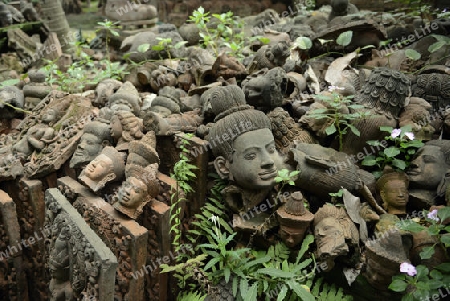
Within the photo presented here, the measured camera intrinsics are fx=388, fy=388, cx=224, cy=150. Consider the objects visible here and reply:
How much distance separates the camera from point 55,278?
3.21m

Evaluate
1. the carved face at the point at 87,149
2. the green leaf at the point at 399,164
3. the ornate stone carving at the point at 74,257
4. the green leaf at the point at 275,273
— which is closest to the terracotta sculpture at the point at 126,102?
the carved face at the point at 87,149

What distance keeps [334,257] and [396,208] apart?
0.80m

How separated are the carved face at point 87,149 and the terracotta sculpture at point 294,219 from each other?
1759mm

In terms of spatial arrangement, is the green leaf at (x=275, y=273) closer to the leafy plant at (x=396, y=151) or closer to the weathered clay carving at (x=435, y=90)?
the leafy plant at (x=396, y=151)

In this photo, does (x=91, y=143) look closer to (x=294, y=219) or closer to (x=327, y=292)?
(x=294, y=219)

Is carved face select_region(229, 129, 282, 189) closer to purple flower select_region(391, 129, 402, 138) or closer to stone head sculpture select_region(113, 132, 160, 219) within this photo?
stone head sculpture select_region(113, 132, 160, 219)

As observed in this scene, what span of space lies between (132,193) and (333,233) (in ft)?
4.94

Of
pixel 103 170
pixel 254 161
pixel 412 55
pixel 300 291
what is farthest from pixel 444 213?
pixel 103 170

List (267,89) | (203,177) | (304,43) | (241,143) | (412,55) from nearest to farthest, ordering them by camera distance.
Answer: (241,143) → (203,177) → (267,89) → (412,55) → (304,43)

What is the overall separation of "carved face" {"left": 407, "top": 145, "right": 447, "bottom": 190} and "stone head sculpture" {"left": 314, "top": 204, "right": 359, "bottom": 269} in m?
0.73

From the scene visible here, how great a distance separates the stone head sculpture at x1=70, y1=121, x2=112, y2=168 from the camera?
350 centimetres

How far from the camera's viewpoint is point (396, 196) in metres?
3.12

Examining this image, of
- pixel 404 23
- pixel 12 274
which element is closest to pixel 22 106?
pixel 12 274

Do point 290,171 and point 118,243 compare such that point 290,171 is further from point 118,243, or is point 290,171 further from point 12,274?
point 12,274
